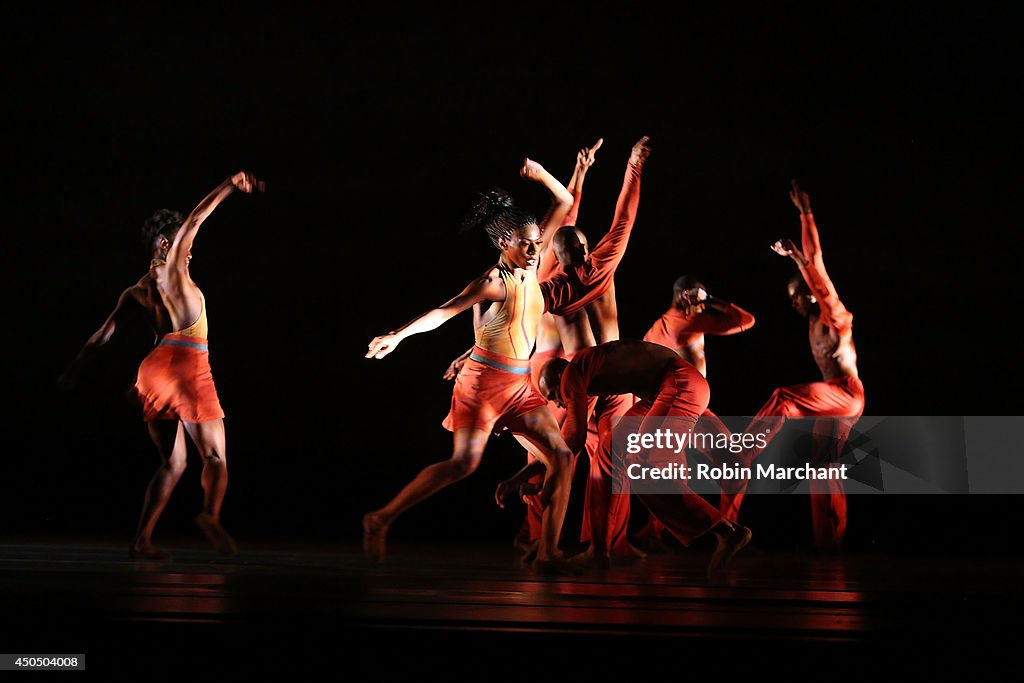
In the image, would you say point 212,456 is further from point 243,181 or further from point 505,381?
point 505,381

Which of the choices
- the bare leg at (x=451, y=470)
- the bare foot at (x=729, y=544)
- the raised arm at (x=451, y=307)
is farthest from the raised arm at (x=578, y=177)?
the bare foot at (x=729, y=544)

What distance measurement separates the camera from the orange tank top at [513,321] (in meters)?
4.21

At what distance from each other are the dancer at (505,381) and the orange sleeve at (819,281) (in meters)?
1.65

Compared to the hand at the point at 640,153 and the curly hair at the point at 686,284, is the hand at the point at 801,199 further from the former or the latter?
the hand at the point at 640,153

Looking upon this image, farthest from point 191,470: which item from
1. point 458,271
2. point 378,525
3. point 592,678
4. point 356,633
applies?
point 592,678

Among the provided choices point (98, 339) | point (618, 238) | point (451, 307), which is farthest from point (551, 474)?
point (98, 339)

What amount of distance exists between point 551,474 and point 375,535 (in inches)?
29.0

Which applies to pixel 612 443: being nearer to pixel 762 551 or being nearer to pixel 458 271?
pixel 762 551

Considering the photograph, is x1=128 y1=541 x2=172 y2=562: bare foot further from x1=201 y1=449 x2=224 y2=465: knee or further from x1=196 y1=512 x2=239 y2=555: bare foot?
x1=201 y1=449 x2=224 y2=465: knee

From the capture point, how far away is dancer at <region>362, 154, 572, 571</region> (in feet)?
13.5

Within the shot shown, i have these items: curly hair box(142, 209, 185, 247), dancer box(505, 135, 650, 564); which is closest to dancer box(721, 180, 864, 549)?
dancer box(505, 135, 650, 564)

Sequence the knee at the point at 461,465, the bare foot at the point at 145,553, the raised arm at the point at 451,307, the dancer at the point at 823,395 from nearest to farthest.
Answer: the raised arm at the point at 451,307
the knee at the point at 461,465
the bare foot at the point at 145,553
the dancer at the point at 823,395

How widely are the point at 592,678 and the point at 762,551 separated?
2.77 metres

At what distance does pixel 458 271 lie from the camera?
6160mm
